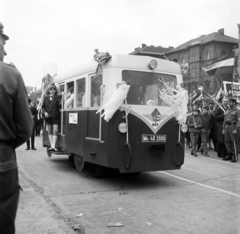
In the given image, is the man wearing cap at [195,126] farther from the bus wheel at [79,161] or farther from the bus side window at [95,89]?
the bus side window at [95,89]

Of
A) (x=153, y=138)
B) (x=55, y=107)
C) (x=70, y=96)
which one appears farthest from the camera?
(x=55, y=107)

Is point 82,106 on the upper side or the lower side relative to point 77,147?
upper

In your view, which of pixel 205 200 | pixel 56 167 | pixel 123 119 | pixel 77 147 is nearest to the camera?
pixel 205 200

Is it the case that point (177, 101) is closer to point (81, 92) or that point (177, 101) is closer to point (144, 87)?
point (144, 87)

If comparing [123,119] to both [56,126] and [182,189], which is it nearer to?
[182,189]

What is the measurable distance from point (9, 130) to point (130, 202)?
365 cm

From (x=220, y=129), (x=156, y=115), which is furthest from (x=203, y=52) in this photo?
(x=156, y=115)

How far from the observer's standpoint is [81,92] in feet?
25.8

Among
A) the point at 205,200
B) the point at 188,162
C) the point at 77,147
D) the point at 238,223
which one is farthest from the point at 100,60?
the point at 188,162

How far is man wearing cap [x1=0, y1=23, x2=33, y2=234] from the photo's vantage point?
88.8 inches

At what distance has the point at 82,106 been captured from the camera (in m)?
7.80

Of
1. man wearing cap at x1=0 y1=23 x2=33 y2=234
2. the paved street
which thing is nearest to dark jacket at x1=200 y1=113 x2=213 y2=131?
the paved street

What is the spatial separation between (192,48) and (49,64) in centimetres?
6539

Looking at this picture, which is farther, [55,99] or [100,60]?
[55,99]
